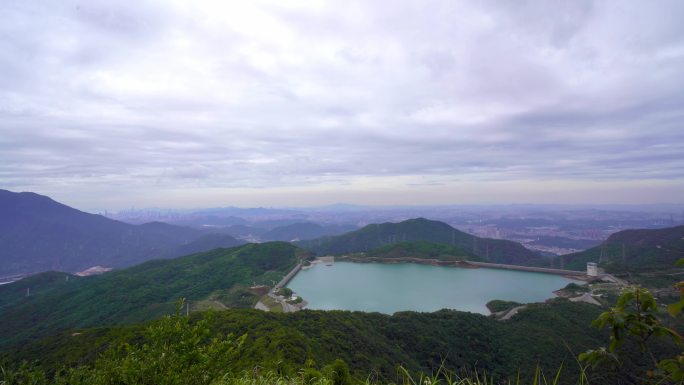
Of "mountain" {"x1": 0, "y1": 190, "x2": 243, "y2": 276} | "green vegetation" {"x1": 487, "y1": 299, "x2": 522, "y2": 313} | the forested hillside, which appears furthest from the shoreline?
"mountain" {"x1": 0, "y1": 190, "x2": 243, "y2": 276}

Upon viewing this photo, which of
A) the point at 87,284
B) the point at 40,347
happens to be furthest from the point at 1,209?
the point at 40,347

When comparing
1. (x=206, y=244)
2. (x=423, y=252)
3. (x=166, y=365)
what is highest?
(x=166, y=365)

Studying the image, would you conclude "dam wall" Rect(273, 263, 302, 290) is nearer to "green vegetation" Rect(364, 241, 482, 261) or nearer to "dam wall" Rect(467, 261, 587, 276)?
"green vegetation" Rect(364, 241, 482, 261)

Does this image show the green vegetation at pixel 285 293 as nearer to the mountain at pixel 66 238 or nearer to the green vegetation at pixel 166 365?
the green vegetation at pixel 166 365

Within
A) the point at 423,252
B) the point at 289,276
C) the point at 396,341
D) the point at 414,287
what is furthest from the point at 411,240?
the point at 396,341

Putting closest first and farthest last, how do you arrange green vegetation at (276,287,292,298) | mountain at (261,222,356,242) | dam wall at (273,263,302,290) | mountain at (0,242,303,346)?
1. mountain at (0,242,303,346)
2. green vegetation at (276,287,292,298)
3. dam wall at (273,263,302,290)
4. mountain at (261,222,356,242)

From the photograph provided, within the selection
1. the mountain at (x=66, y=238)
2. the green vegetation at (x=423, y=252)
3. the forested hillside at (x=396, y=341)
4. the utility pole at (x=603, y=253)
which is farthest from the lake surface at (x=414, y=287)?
the mountain at (x=66, y=238)

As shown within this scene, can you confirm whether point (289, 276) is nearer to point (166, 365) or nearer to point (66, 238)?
point (166, 365)
